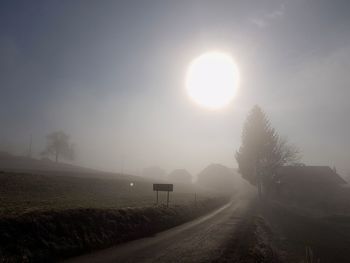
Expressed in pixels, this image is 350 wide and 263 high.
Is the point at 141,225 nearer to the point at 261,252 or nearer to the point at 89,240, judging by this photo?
the point at 89,240

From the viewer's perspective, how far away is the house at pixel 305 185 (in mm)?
56934

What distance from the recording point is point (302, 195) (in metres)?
58.0

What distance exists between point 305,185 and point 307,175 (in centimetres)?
452

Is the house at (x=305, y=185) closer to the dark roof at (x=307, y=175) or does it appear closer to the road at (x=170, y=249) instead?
the dark roof at (x=307, y=175)

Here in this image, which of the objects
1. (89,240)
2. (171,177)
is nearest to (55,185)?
(89,240)

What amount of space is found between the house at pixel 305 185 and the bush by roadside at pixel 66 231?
42.7 m

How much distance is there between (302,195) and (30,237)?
2172 inches

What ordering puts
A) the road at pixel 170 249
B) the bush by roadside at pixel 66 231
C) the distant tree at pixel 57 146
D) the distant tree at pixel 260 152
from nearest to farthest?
the bush by roadside at pixel 66 231 → the road at pixel 170 249 → the distant tree at pixel 260 152 → the distant tree at pixel 57 146

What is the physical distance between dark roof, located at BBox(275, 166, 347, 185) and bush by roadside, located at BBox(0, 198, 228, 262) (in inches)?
1750

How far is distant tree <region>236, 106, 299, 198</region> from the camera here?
5631cm

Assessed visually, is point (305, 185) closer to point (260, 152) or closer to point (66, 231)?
point (260, 152)

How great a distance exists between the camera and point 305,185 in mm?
62094

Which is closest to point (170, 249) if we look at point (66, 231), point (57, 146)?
point (66, 231)

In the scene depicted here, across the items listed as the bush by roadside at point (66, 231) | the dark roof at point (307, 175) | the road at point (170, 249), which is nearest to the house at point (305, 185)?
the dark roof at point (307, 175)
